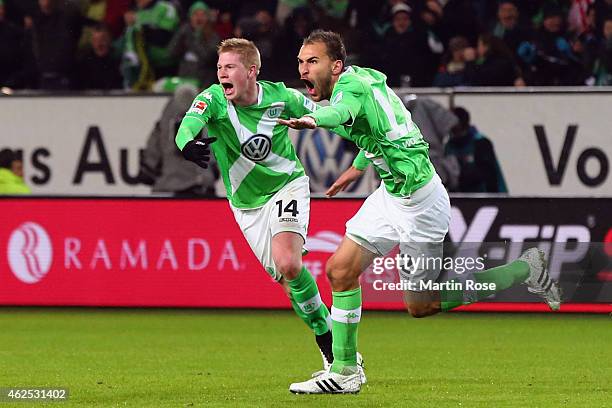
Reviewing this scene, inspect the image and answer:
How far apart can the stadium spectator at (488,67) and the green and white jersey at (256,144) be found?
6440 mm

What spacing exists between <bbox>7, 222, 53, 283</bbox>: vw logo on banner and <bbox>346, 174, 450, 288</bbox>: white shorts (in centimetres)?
603

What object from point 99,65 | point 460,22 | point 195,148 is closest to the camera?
point 195,148

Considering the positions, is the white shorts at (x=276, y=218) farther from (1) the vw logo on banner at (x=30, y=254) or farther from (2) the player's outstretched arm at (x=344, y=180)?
(1) the vw logo on banner at (x=30, y=254)

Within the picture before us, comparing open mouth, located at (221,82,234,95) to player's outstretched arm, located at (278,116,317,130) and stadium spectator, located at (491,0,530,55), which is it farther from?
stadium spectator, located at (491,0,530,55)

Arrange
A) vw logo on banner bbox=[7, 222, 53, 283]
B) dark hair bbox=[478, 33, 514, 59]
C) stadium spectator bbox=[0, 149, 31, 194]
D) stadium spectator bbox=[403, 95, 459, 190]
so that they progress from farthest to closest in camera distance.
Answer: dark hair bbox=[478, 33, 514, 59] → stadium spectator bbox=[0, 149, 31, 194] → stadium spectator bbox=[403, 95, 459, 190] → vw logo on banner bbox=[7, 222, 53, 283]

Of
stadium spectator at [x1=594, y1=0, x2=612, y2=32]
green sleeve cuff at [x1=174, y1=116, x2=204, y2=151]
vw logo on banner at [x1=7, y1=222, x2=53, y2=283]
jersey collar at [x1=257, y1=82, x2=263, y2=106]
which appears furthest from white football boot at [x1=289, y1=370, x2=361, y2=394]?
stadium spectator at [x1=594, y1=0, x2=612, y2=32]

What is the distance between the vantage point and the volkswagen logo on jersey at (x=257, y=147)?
9156 mm

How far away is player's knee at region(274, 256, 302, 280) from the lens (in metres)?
8.78

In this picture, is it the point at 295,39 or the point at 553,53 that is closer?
the point at 553,53

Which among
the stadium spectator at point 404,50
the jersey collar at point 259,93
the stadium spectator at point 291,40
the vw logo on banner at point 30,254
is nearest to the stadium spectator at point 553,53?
the stadium spectator at point 404,50

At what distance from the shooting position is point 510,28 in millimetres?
15680

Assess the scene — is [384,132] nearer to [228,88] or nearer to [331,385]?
[228,88]

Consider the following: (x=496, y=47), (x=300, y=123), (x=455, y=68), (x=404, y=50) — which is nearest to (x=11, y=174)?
(x=404, y=50)

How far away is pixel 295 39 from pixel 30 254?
4161 mm
